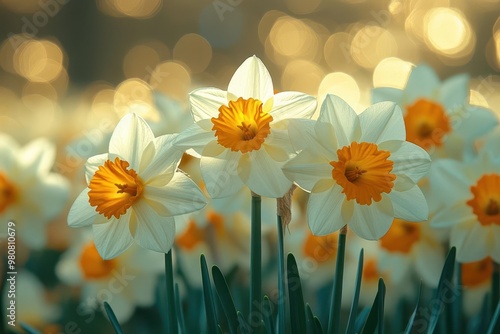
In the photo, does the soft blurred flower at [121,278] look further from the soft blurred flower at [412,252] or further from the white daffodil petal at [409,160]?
the white daffodil petal at [409,160]

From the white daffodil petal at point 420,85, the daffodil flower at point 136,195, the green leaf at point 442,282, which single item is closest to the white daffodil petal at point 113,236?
the daffodil flower at point 136,195

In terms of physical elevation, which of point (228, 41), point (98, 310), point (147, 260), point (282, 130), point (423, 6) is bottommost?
point (98, 310)

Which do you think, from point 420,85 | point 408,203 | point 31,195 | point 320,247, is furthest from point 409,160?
point 31,195

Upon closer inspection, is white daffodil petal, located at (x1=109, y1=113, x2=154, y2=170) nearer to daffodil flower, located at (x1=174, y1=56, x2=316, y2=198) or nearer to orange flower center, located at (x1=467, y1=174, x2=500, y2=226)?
daffodil flower, located at (x1=174, y1=56, x2=316, y2=198)

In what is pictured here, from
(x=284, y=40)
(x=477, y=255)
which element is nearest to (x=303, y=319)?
(x=477, y=255)

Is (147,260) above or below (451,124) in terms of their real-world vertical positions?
below

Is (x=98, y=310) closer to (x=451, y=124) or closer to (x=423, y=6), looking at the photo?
(x=451, y=124)

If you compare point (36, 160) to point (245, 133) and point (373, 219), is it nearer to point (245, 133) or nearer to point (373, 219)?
point (245, 133)
